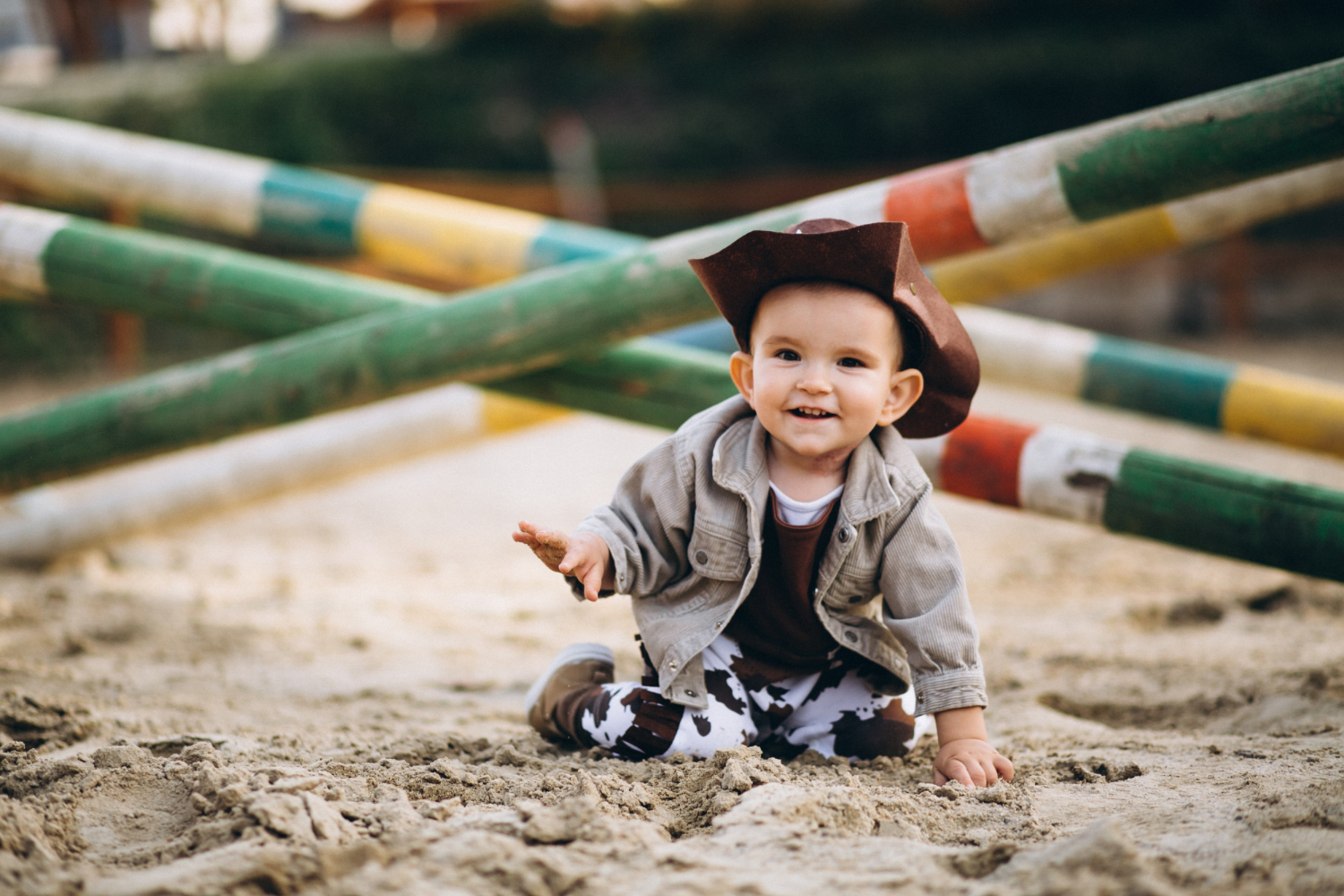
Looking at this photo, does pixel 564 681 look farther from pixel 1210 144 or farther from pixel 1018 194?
pixel 1210 144

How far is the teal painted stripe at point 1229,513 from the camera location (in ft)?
5.47

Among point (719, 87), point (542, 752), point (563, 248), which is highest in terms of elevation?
point (719, 87)

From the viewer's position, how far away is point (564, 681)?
164 cm

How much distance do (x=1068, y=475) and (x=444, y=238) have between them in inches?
60.9

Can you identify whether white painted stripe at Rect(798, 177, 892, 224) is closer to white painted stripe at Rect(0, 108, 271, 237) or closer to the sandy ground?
the sandy ground

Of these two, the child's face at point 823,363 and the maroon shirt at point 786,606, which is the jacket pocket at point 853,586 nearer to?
the maroon shirt at point 786,606

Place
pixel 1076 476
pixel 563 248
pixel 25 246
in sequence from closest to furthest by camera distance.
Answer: pixel 1076 476, pixel 25 246, pixel 563 248

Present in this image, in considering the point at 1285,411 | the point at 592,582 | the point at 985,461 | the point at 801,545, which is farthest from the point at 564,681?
the point at 1285,411

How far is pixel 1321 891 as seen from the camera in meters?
1.04

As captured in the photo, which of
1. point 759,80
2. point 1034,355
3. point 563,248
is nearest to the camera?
point 563,248

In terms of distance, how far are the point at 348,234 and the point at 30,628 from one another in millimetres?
1170

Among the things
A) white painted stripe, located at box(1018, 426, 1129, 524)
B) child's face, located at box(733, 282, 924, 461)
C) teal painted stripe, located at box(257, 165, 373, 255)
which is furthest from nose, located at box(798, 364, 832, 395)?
teal painted stripe, located at box(257, 165, 373, 255)

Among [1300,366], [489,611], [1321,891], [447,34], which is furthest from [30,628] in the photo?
[447,34]

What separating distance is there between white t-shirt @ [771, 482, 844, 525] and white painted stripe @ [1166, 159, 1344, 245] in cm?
103
